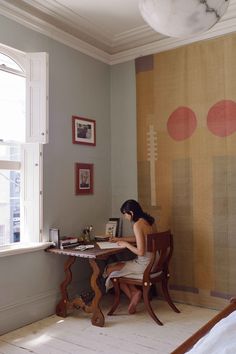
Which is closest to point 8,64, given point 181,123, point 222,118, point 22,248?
point 22,248

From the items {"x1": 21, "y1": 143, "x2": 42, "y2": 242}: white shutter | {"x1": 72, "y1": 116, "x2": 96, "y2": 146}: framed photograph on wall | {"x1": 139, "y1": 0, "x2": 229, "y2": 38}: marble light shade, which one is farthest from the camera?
{"x1": 72, "y1": 116, "x2": 96, "y2": 146}: framed photograph on wall

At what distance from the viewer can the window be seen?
126 inches

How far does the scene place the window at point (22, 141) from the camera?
10.5 feet

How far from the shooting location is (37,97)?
328cm

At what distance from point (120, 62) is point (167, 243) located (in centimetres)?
234

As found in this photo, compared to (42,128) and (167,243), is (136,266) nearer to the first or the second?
(167,243)

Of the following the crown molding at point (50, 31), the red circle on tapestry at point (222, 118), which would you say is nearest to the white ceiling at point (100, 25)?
the crown molding at point (50, 31)

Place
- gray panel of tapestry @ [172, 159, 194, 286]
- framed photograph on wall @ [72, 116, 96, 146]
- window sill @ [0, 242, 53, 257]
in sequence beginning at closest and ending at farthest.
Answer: window sill @ [0, 242, 53, 257]
gray panel of tapestry @ [172, 159, 194, 286]
framed photograph on wall @ [72, 116, 96, 146]

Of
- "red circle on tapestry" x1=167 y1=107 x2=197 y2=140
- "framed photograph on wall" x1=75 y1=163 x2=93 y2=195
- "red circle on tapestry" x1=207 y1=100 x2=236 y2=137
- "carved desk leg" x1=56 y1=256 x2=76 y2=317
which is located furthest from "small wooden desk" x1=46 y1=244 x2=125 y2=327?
"red circle on tapestry" x1=207 y1=100 x2=236 y2=137

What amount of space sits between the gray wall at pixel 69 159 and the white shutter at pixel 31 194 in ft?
0.32

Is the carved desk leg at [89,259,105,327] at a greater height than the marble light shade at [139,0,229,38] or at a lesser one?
lesser

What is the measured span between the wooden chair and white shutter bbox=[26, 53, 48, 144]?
141cm

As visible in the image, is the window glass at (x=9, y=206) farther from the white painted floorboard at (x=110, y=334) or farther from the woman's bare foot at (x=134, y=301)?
the woman's bare foot at (x=134, y=301)

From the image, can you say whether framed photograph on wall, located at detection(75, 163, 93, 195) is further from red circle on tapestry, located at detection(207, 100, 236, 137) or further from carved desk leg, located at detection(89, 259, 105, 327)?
red circle on tapestry, located at detection(207, 100, 236, 137)
